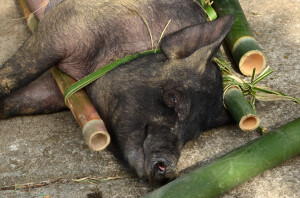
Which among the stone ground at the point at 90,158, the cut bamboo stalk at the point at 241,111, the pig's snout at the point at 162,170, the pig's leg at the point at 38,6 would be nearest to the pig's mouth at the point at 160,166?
the pig's snout at the point at 162,170

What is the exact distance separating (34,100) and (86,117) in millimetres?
896

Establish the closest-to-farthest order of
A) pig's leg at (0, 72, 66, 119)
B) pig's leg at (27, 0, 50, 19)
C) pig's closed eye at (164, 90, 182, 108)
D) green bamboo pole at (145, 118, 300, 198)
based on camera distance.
Answer: green bamboo pole at (145, 118, 300, 198), pig's closed eye at (164, 90, 182, 108), pig's leg at (0, 72, 66, 119), pig's leg at (27, 0, 50, 19)

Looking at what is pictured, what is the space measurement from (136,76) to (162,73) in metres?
0.17

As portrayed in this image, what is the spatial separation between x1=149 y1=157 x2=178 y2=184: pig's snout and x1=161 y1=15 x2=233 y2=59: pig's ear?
69 centimetres

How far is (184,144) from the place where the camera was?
357 cm

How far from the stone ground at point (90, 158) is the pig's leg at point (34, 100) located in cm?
6

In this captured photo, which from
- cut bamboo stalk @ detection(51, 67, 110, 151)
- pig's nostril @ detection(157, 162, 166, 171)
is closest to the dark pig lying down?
pig's nostril @ detection(157, 162, 166, 171)

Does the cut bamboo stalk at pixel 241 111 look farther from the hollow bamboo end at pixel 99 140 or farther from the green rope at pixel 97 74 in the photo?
the hollow bamboo end at pixel 99 140

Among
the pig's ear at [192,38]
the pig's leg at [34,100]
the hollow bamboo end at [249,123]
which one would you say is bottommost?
the pig's leg at [34,100]

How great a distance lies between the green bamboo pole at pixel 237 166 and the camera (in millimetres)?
3094

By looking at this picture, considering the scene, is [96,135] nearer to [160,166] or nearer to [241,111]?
[160,166]

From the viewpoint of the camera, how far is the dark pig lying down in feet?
11.3

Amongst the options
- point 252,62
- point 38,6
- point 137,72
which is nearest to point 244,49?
point 252,62

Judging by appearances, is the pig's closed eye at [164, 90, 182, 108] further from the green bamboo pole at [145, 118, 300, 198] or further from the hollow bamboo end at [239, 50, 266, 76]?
the hollow bamboo end at [239, 50, 266, 76]
